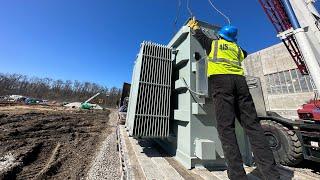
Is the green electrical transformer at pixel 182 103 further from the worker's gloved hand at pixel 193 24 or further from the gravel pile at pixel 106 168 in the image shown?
the gravel pile at pixel 106 168

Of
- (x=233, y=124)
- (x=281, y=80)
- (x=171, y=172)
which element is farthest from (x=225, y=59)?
(x=281, y=80)

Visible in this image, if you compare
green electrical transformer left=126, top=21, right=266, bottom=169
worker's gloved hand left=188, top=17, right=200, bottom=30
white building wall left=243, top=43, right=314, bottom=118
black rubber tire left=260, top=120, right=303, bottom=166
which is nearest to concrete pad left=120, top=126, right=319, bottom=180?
green electrical transformer left=126, top=21, right=266, bottom=169

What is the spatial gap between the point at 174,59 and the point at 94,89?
3277 inches

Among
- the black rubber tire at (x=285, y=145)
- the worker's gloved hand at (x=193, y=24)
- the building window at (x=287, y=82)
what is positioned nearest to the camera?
the worker's gloved hand at (x=193, y=24)

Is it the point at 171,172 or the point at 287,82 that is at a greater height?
the point at 287,82

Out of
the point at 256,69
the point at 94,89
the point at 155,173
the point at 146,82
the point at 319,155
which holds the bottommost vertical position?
the point at 155,173

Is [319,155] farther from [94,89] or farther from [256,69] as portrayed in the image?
[94,89]

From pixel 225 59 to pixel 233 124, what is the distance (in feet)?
2.53

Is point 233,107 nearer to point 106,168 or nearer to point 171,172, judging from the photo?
point 171,172

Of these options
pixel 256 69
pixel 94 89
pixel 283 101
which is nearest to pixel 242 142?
pixel 283 101

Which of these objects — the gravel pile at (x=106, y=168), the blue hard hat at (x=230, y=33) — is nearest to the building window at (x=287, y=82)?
the blue hard hat at (x=230, y=33)

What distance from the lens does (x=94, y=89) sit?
8206 centimetres

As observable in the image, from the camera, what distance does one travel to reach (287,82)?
17828 millimetres

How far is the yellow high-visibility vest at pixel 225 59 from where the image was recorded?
85.3 inches
